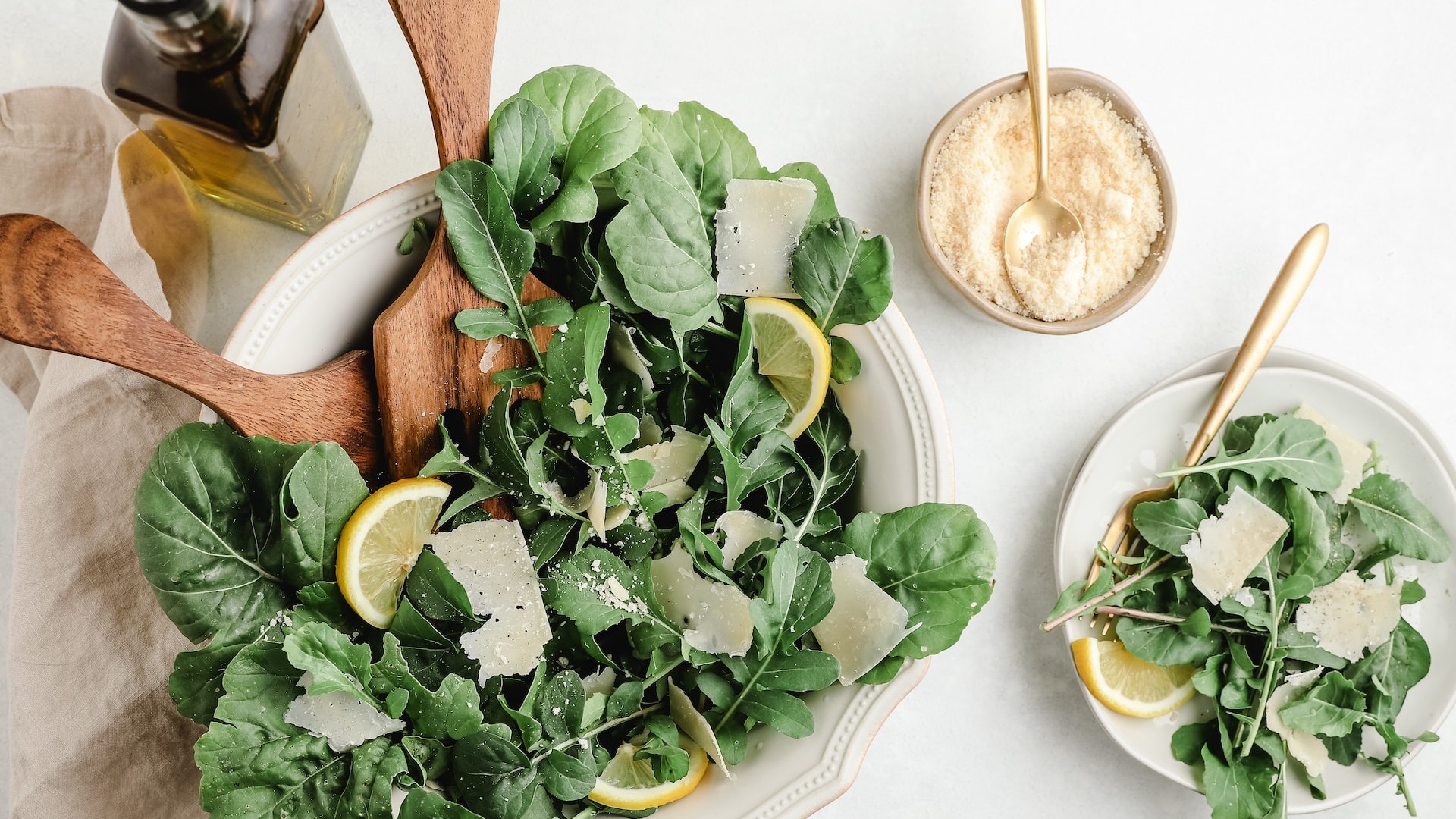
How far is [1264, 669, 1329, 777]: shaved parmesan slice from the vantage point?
3.50 feet

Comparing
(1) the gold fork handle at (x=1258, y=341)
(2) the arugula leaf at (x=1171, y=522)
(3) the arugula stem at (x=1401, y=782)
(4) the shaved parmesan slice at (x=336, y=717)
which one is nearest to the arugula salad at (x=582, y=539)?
(4) the shaved parmesan slice at (x=336, y=717)

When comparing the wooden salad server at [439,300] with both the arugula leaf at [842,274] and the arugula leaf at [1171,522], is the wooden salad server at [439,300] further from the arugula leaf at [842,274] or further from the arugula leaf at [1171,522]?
the arugula leaf at [1171,522]

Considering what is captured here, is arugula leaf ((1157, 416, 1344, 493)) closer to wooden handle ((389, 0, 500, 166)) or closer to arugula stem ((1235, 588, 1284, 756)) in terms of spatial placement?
arugula stem ((1235, 588, 1284, 756))

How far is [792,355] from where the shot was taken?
2.84 ft

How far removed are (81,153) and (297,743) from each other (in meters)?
0.71

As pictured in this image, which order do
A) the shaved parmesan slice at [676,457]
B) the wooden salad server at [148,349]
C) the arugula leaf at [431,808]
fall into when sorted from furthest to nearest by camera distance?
the shaved parmesan slice at [676,457], the arugula leaf at [431,808], the wooden salad server at [148,349]

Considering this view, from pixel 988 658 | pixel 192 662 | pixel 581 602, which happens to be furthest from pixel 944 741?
pixel 192 662

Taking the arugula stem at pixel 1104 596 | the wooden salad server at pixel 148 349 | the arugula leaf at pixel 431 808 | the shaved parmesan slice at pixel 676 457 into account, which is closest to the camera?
the wooden salad server at pixel 148 349

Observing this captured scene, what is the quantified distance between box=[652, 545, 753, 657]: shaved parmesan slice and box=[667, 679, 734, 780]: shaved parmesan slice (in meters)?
0.07

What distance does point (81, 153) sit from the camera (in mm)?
1026

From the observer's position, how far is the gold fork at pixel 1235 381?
108 centimetres

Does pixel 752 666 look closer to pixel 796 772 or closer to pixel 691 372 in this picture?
pixel 796 772

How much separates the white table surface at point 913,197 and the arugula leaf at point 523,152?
0.94 feet

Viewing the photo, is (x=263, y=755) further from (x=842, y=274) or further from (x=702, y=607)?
(x=842, y=274)
